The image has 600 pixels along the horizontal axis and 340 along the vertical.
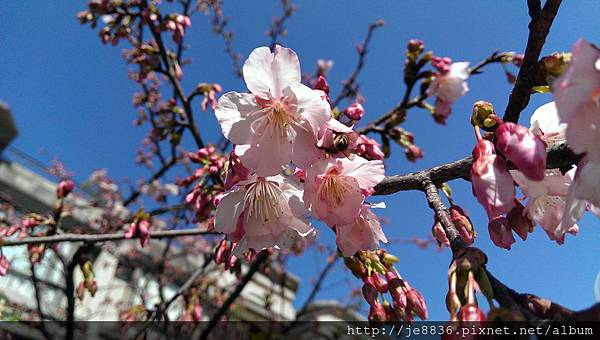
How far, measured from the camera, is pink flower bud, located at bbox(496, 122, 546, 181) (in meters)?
0.66

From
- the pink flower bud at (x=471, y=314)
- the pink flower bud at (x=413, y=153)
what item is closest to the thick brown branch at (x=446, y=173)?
the pink flower bud at (x=471, y=314)

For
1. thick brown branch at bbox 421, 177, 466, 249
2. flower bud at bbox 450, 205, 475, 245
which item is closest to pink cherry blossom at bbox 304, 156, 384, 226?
thick brown branch at bbox 421, 177, 466, 249

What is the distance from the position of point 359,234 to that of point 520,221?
0.40 metres

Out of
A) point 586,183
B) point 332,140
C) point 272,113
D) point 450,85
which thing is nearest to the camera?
point 586,183

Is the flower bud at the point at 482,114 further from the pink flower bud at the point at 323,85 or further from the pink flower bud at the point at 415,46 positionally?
the pink flower bud at the point at 415,46

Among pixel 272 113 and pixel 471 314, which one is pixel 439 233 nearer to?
pixel 471 314

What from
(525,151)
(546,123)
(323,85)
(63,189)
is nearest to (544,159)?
(525,151)

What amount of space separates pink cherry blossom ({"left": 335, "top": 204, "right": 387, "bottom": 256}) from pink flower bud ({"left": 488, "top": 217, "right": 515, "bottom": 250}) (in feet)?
0.93

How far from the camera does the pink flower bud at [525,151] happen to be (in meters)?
0.66

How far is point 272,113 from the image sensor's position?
3.45 feet

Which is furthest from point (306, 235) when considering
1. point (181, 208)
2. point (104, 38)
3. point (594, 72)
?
point (104, 38)

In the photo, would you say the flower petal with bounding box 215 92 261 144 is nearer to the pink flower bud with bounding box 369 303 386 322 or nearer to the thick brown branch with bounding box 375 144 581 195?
the thick brown branch with bounding box 375 144 581 195

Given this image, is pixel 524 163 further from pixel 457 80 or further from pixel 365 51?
pixel 365 51

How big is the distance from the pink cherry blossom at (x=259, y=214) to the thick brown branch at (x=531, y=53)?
1.85 feet
